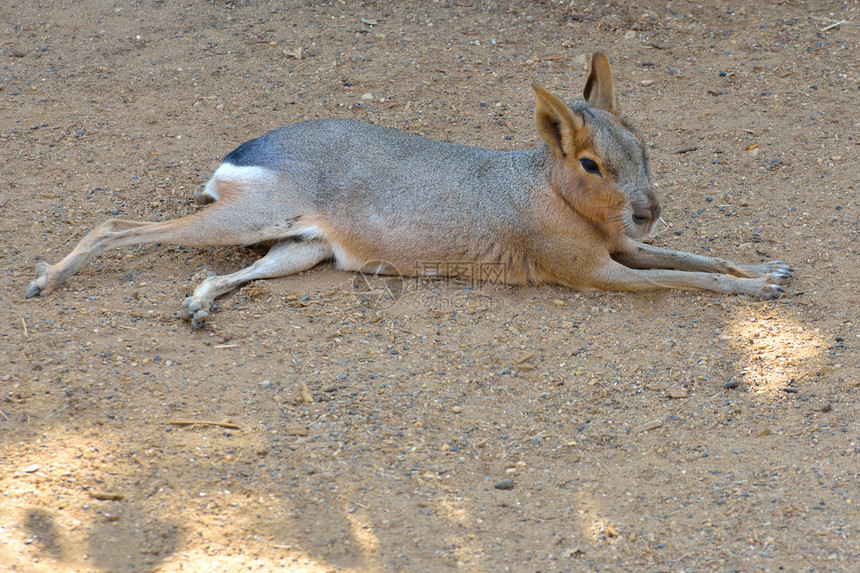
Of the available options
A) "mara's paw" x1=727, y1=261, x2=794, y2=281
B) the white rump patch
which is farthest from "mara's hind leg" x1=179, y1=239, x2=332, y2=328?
"mara's paw" x1=727, y1=261, x2=794, y2=281

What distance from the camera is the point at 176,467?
3.34 meters

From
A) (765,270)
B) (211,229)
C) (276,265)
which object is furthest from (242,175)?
(765,270)

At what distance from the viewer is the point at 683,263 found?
4.99 meters

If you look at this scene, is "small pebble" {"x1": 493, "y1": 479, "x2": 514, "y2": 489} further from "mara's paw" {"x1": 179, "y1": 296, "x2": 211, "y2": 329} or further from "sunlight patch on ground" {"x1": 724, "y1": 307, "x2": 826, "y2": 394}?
"mara's paw" {"x1": 179, "y1": 296, "x2": 211, "y2": 329}

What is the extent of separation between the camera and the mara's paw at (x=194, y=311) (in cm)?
435

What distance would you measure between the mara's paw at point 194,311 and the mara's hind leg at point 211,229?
0.65m

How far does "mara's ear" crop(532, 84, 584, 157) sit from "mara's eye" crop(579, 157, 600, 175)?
0.10 m

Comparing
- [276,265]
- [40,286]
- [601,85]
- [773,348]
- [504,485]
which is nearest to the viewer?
[504,485]

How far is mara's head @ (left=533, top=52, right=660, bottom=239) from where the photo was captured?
4.60 meters

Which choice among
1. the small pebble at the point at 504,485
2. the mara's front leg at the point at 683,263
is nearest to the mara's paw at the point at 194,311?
the small pebble at the point at 504,485

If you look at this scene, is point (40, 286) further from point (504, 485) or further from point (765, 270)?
point (765, 270)

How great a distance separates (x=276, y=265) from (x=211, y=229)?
0.44 meters

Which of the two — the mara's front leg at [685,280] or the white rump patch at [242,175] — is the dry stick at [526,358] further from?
the white rump patch at [242,175]

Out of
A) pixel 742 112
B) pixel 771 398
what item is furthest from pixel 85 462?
pixel 742 112
